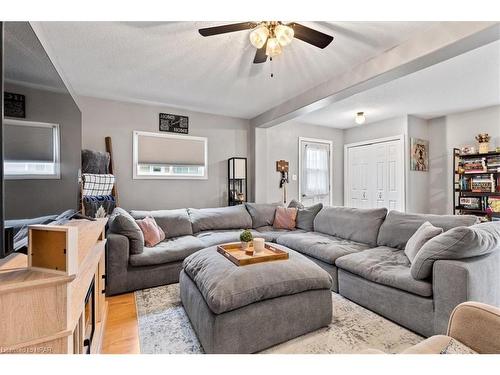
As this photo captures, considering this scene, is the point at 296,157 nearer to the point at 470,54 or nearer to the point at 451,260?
the point at 470,54

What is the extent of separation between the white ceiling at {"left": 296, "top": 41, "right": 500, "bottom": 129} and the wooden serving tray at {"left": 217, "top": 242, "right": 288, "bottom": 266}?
2.71m

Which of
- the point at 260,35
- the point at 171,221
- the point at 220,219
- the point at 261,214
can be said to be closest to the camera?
the point at 260,35

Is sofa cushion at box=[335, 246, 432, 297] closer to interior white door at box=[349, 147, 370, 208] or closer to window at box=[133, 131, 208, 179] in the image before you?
window at box=[133, 131, 208, 179]

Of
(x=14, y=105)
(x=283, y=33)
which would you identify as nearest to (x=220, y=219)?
(x=283, y=33)

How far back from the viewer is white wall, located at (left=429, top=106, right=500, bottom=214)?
13.3 ft

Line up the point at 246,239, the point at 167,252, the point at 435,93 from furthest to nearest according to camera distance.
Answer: the point at 435,93 < the point at 167,252 < the point at 246,239

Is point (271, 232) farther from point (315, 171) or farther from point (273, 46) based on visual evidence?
point (273, 46)

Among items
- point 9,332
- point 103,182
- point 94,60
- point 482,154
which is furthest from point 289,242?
point 482,154

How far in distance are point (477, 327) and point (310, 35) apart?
1.88 m

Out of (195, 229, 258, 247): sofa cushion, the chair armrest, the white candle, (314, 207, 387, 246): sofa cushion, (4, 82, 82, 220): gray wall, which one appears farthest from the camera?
(195, 229, 258, 247): sofa cushion

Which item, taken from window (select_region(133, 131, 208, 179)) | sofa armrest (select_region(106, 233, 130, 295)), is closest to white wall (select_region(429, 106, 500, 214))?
window (select_region(133, 131, 208, 179))

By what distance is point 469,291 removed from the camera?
156cm

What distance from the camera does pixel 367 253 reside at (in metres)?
2.41

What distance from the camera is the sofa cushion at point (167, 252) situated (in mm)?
2541
